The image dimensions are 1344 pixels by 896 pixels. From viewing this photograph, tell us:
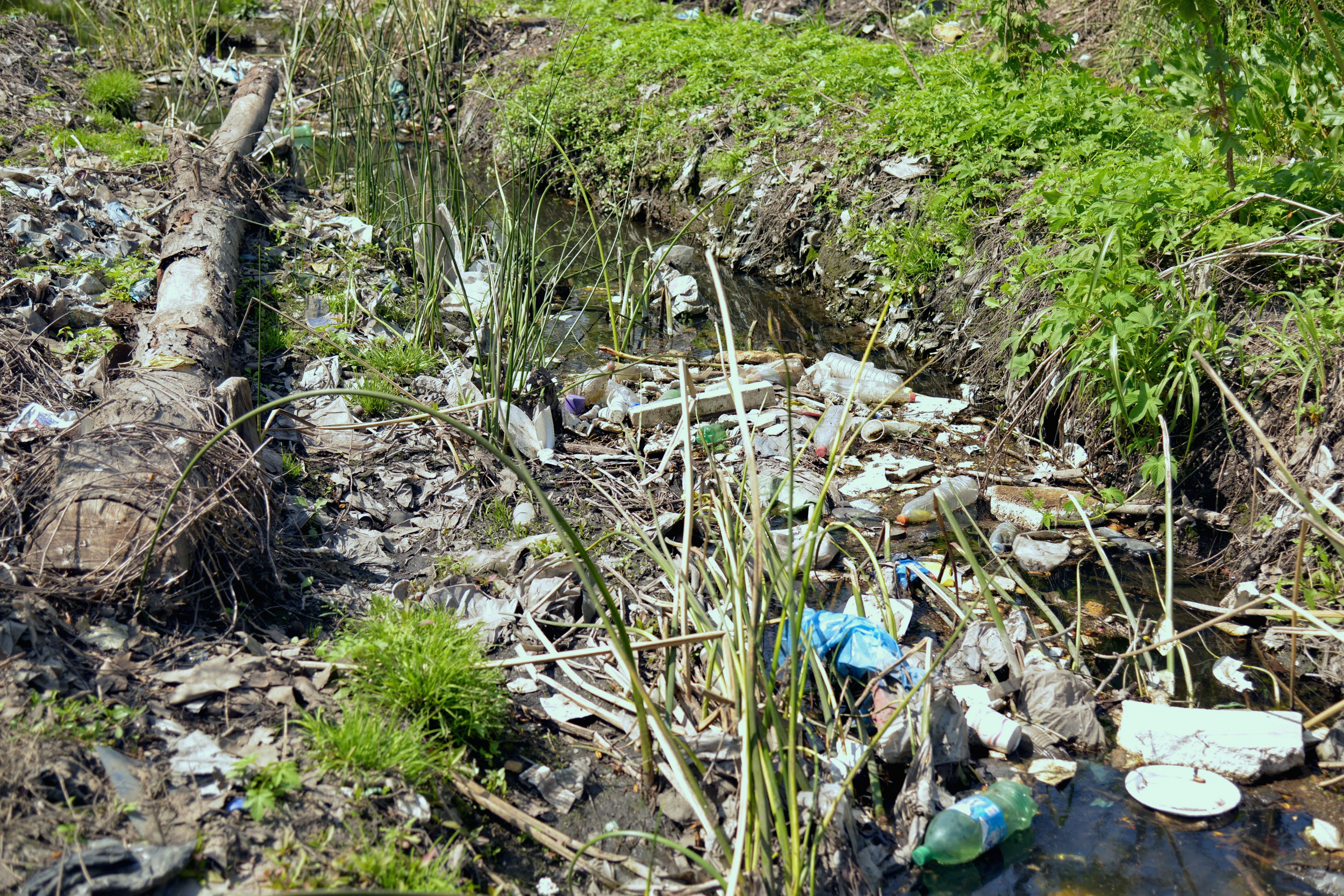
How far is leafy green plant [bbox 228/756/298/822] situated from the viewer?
1.55 m

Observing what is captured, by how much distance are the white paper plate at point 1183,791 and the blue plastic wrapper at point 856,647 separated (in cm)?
59

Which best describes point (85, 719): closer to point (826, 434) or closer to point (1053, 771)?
point (1053, 771)

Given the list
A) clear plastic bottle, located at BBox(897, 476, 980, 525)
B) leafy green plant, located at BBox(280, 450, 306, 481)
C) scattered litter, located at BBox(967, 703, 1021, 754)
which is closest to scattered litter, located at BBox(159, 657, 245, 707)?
leafy green plant, located at BBox(280, 450, 306, 481)

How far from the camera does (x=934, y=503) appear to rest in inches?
122

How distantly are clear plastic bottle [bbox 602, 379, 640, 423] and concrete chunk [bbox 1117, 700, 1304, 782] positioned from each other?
2.13 metres

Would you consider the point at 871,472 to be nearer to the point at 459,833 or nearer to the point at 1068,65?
the point at 459,833

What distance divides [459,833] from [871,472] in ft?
7.22

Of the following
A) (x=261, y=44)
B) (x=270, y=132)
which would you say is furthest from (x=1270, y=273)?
(x=261, y=44)

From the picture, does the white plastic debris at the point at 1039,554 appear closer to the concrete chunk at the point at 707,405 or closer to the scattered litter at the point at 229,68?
the concrete chunk at the point at 707,405

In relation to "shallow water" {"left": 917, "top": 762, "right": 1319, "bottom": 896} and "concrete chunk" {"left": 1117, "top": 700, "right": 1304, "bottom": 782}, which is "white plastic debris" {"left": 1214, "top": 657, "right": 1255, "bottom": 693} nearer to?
"concrete chunk" {"left": 1117, "top": 700, "right": 1304, "bottom": 782}

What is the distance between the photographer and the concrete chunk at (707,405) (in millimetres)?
3527

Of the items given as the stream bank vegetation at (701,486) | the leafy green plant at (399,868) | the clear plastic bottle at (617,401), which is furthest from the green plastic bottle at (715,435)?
the leafy green plant at (399,868)

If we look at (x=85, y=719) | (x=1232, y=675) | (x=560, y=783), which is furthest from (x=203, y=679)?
(x=1232, y=675)

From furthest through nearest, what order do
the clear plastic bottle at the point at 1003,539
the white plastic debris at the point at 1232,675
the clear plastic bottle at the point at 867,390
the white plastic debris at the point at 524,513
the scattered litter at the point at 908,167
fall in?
the scattered litter at the point at 908,167 < the clear plastic bottle at the point at 867,390 < the clear plastic bottle at the point at 1003,539 < the white plastic debris at the point at 524,513 < the white plastic debris at the point at 1232,675
